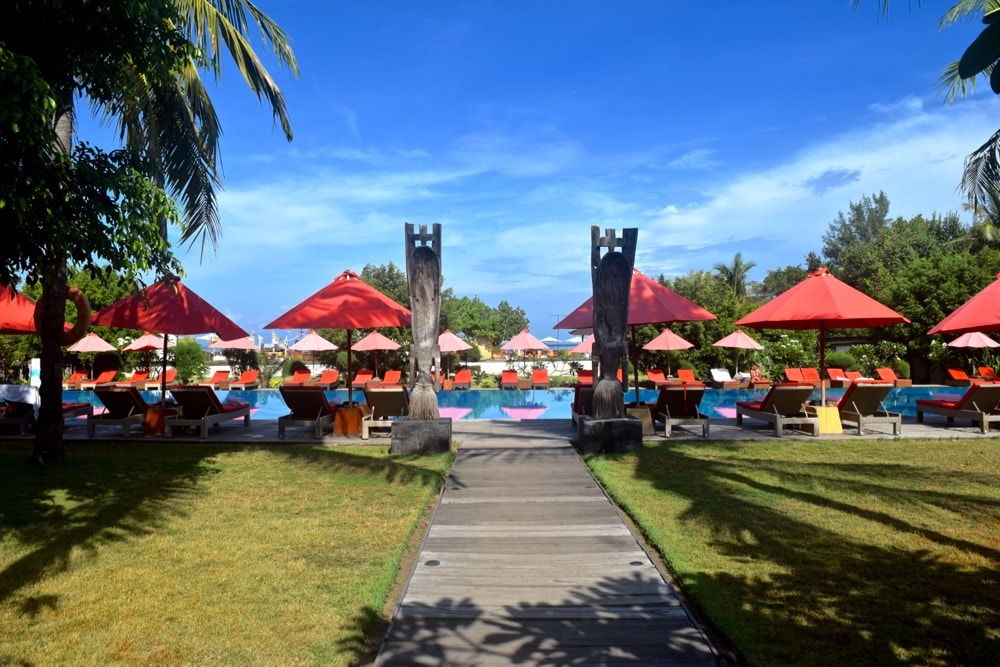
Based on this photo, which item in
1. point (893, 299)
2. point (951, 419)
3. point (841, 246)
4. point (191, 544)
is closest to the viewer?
point (191, 544)

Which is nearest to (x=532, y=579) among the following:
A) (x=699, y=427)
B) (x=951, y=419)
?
(x=699, y=427)

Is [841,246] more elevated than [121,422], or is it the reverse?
[841,246]

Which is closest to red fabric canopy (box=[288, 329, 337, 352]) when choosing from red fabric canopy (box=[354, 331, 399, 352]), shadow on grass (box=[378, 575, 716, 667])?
red fabric canopy (box=[354, 331, 399, 352])

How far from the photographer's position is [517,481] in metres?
A: 6.89

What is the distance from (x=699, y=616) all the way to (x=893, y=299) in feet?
76.9

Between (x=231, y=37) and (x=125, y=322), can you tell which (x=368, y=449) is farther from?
(x=231, y=37)

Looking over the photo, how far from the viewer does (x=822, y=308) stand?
1009cm

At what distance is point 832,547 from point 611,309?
14.9 feet

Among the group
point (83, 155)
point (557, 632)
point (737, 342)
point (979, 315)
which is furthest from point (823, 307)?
point (737, 342)

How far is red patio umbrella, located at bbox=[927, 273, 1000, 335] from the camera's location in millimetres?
10805

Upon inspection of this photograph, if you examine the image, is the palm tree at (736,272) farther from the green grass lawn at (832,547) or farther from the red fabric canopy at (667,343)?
the green grass lawn at (832,547)

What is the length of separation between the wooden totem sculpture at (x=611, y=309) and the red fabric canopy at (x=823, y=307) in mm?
2921

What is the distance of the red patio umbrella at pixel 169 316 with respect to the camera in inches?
392

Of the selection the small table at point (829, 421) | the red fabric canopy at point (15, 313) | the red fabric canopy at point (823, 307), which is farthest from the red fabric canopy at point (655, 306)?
the red fabric canopy at point (15, 313)
